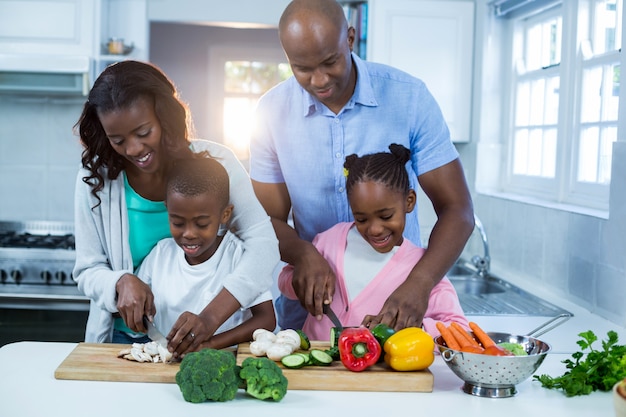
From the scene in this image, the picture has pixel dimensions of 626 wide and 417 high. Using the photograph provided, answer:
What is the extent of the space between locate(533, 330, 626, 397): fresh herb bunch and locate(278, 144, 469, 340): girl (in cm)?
32

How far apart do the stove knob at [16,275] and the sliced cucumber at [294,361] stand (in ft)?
7.32

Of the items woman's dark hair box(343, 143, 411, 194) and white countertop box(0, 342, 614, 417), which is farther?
woman's dark hair box(343, 143, 411, 194)

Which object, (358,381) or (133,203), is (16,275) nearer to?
(133,203)

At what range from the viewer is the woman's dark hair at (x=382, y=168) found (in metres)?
1.64

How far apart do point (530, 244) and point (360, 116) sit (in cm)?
123

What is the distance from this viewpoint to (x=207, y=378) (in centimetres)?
117

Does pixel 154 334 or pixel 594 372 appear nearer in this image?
pixel 594 372

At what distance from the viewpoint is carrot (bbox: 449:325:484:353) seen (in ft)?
4.16

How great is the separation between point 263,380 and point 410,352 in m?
0.27

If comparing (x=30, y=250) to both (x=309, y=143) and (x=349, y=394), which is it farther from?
(x=349, y=394)

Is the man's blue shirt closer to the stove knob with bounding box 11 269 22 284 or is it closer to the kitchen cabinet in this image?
the stove knob with bounding box 11 269 22 284

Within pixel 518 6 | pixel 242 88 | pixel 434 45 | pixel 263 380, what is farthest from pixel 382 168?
pixel 242 88

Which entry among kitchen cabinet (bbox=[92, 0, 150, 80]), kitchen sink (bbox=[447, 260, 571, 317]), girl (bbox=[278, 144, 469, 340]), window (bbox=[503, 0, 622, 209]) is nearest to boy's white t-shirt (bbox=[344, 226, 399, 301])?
girl (bbox=[278, 144, 469, 340])

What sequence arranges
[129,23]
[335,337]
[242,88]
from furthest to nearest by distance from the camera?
[242,88] < [129,23] < [335,337]
